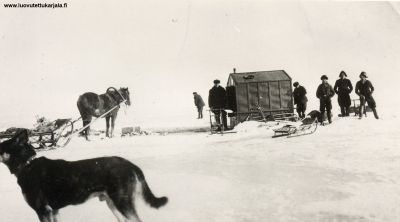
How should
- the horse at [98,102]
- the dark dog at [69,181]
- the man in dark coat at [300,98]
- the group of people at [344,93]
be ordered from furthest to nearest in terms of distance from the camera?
the man in dark coat at [300,98], the horse at [98,102], the group of people at [344,93], the dark dog at [69,181]

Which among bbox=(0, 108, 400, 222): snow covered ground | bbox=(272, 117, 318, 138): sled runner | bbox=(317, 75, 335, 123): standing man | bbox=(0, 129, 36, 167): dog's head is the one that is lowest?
bbox=(0, 108, 400, 222): snow covered ground

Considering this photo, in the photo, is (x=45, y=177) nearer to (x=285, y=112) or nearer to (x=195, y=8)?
(x=195, y=8)

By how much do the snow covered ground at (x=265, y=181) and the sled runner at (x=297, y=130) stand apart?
2.52 feet

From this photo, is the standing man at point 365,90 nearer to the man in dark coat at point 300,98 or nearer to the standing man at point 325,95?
the standing man at point 325,95

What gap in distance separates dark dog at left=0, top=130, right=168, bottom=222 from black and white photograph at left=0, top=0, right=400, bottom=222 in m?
0.56

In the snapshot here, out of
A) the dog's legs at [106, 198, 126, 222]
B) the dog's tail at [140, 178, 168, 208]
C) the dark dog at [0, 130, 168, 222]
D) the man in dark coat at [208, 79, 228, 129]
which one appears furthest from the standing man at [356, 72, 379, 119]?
the dog's legs at [106, 198, 126, 222]

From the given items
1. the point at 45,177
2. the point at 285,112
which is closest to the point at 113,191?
the point at 45,177

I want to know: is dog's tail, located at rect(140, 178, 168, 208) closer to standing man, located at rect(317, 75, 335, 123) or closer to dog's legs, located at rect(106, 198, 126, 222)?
dog's legs, located at rect(106, 198, 126, 222)

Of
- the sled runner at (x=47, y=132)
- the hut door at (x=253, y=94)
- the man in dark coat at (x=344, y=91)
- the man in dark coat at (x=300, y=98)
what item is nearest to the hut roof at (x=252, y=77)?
the hut door at (x=253, y=94)

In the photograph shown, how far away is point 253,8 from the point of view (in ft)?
17.2

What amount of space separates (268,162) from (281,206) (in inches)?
37.7

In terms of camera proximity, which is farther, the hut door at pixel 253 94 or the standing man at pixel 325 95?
the hut door at pixel 253 94

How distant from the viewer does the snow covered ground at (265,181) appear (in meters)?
3.78

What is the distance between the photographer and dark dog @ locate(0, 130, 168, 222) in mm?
3127
